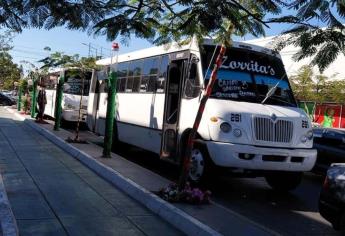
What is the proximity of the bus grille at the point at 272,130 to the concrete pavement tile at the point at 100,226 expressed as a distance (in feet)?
11.0

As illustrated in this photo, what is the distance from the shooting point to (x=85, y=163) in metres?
12.3

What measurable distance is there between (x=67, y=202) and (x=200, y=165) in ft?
9.00

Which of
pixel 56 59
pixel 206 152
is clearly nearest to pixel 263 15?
pixel 206 152

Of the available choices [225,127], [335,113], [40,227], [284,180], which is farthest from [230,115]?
[335,113]

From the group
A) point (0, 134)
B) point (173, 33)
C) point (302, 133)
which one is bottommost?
point (0, 134)

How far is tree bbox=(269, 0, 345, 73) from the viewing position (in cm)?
475

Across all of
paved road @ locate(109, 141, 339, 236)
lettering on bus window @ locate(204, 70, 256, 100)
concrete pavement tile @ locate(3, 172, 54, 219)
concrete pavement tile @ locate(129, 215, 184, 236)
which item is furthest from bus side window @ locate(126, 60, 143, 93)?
concrete pavement tile @ locate(129, 215, 184, 236)

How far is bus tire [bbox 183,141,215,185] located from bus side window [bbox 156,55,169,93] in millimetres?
2678

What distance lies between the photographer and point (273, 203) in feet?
31.9

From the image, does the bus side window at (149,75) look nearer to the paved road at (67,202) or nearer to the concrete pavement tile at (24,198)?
the paved road at (67,202)

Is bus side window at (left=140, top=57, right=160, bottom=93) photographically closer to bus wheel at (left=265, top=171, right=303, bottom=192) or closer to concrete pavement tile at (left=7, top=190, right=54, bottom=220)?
bus wheel at (left=265, top=171, right=303, bottom=192)

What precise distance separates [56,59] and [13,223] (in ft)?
42.6

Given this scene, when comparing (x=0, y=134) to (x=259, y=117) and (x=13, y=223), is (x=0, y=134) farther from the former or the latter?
(x=13, y=223)

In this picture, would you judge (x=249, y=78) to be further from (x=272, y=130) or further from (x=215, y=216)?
(x=215, y=216)
